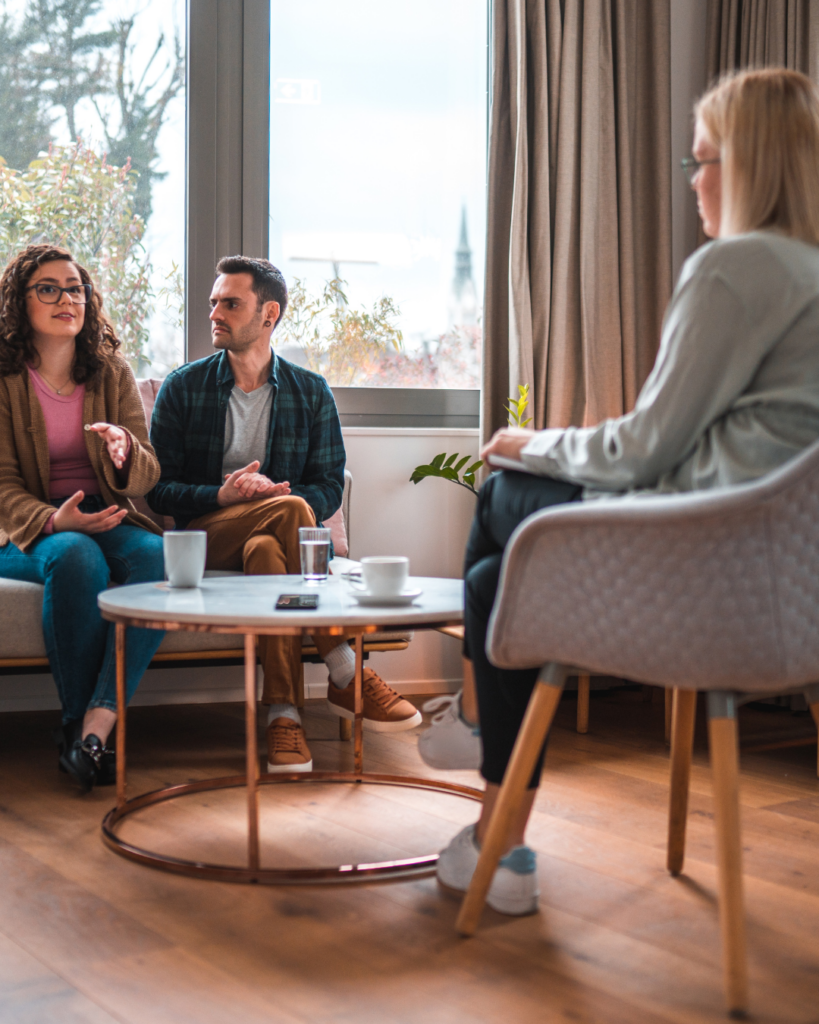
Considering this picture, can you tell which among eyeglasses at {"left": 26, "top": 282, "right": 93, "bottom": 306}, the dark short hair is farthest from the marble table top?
the dark short hair

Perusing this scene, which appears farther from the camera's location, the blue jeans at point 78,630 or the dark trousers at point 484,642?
the blue jeans at point 78,630

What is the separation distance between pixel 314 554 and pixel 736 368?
3.04 ft

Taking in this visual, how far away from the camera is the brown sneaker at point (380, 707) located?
2463 millimetres

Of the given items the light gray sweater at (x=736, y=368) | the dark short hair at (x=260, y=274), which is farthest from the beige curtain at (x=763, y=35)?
the light gray sweater at (x=736, y=368)

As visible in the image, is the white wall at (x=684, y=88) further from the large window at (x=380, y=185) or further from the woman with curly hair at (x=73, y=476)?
the woman with curly hair at (x=73, y=476)

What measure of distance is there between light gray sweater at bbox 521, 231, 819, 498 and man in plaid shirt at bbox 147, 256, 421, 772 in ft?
4.41

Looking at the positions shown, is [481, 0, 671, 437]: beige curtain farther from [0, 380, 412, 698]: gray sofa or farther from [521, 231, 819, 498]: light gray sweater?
[521, 231, 819, 498]: light gray sweater

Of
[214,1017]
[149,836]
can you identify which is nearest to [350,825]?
[149,836]

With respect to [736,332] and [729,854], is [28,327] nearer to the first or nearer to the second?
[736,332]

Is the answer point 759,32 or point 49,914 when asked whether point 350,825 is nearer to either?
point 49,914

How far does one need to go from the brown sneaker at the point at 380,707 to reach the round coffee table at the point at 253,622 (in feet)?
1.92

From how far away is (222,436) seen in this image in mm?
2779

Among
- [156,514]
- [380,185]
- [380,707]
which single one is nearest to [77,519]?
[156,514]

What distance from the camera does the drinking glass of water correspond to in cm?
194
